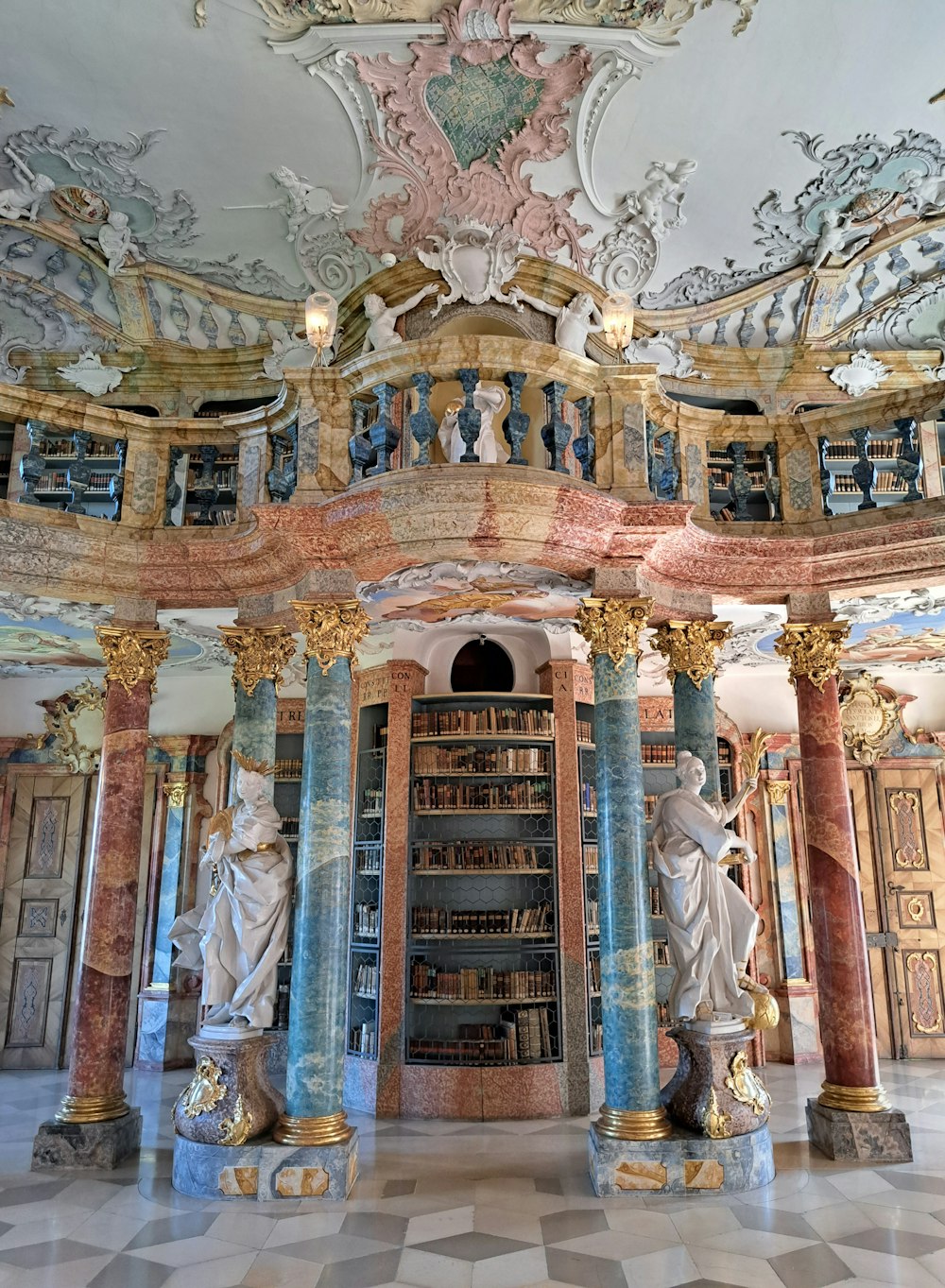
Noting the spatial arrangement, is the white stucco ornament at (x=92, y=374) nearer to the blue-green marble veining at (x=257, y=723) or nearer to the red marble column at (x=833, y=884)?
the blue-green marble veining at (x=257, y=723)

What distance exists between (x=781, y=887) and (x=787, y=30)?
759 cm

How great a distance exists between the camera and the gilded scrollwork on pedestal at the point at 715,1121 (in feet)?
18.2

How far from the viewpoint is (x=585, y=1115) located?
24.5ft

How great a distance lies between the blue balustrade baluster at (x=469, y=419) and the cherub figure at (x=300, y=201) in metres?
1.79

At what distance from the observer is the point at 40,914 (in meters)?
9.75

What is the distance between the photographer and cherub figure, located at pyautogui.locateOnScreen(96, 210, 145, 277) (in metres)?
6.64

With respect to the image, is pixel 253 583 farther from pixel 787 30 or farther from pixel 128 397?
pixel 787 30

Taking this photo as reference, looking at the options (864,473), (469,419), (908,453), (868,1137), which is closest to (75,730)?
(469,419)

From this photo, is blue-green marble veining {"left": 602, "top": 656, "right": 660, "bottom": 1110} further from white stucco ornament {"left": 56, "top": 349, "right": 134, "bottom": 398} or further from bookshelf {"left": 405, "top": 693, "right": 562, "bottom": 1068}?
white stucco ornament {"left": 56, "top": 349, "right": 134, "bottom": 398}

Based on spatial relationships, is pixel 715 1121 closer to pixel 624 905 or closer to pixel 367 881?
pixel 624 905

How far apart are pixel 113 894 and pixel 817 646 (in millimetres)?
5375

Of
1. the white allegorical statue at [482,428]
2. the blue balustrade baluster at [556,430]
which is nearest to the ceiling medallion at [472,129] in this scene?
the white allegorical statue at [482,428]

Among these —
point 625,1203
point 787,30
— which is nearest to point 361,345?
point 787,30

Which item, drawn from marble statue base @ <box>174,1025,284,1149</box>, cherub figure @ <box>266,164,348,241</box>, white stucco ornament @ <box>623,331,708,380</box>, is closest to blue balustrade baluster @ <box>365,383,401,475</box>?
cherub figure @ <box>266,164,348,241</box>
